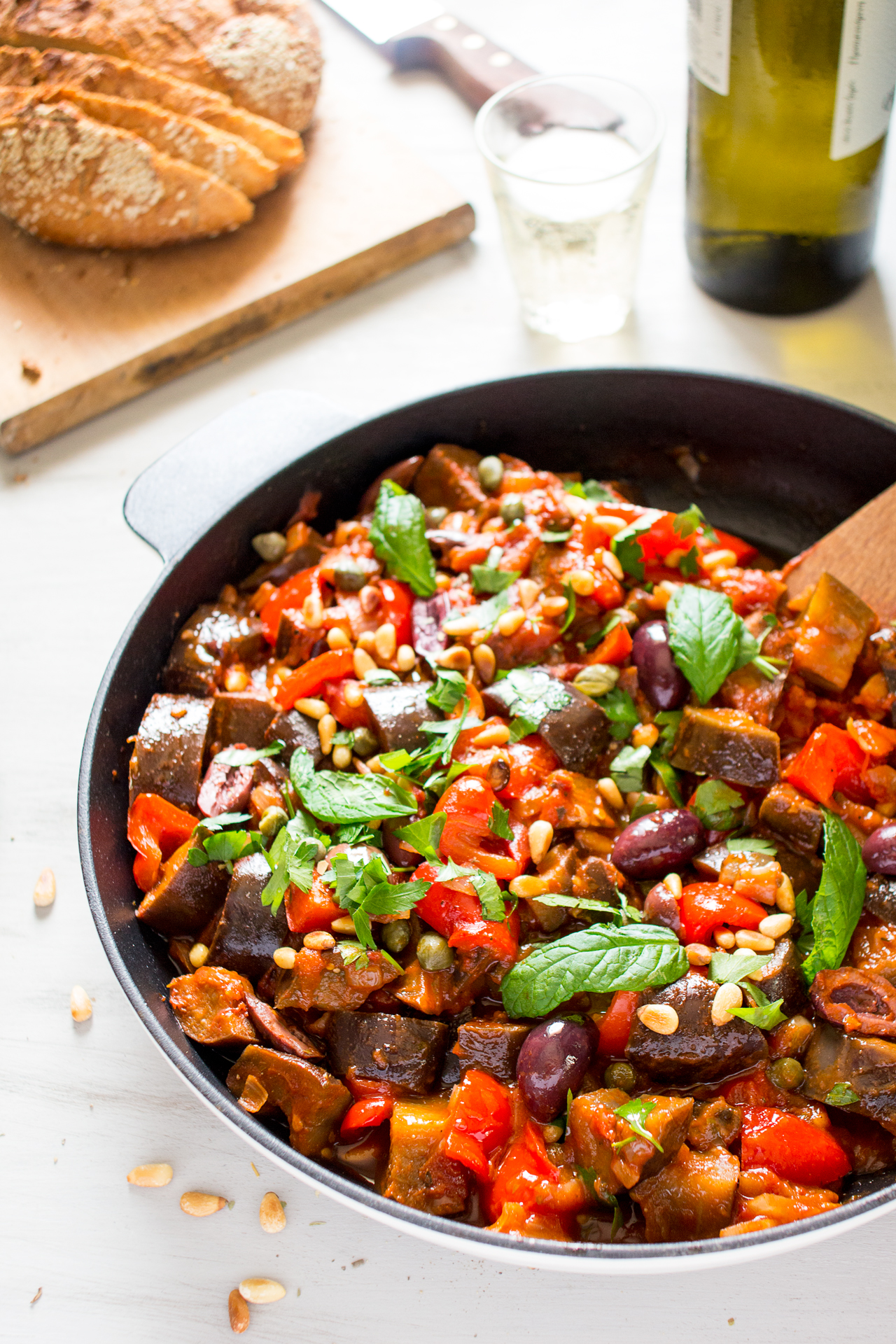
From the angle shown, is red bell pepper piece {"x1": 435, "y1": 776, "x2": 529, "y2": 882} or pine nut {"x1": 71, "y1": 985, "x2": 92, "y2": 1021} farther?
pine nut {"x1": 71, "y1": 985, "x2": 92, "y2": 1021}

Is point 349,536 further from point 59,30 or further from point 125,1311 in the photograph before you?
point 59,30

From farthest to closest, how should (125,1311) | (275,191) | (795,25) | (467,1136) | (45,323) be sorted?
(275,191)
(45,323)
(795,25)
(125,1311)
(467,1136)

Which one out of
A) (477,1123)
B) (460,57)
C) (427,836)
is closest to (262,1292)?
(477,1123)

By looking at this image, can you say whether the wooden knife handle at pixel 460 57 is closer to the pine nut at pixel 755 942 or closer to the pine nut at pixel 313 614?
the pine nut at pixel 313 614

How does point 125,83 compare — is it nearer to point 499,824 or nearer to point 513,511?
point 513,511

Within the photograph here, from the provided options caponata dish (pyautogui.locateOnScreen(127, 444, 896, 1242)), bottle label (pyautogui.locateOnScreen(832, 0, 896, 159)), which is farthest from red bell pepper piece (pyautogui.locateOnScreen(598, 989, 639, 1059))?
bottle label (pyautogui.locateOnScreen(832, 0, 896, 159))

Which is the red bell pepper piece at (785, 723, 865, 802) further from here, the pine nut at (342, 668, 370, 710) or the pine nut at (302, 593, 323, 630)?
the pine nut at (302, 593, 323, 630)

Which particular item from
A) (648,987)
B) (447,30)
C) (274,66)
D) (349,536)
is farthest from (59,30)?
(648,987)
